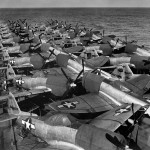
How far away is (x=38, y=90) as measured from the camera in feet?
79.8

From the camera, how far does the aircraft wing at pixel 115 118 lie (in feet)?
53.5

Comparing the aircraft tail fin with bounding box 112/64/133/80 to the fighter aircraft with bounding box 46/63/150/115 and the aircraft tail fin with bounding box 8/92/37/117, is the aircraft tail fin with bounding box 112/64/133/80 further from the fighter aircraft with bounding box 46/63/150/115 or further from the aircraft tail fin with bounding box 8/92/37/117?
the aircraft tail fin with bounding box 8/92/37/117

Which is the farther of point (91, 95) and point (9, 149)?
point (91, 95)

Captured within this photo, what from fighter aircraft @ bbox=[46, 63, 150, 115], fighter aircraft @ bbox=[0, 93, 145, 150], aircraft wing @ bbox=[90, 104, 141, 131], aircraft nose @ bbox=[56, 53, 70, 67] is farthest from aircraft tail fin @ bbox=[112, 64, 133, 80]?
aircraft nose @ bbox=[56, 53, 70, 67]

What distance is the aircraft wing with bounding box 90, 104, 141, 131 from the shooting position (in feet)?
53.5

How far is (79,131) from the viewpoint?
46.5 feet

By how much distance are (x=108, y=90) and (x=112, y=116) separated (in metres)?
4.77

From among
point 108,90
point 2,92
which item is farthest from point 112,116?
point 2,92

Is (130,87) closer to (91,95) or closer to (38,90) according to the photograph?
(91,95)

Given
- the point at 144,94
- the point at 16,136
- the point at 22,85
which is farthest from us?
the point at 22,85

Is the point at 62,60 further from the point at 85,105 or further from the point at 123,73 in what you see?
the point at 85,105

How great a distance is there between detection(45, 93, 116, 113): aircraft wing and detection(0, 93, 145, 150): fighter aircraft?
7.02 feet

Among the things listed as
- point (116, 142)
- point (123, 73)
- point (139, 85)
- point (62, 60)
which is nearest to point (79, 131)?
point (116, 142)

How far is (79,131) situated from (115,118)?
13.6 ft
